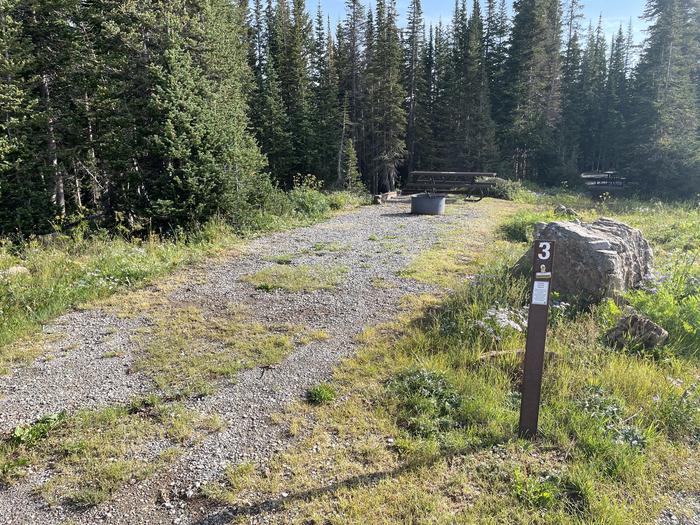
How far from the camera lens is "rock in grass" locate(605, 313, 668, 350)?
423 centimetres

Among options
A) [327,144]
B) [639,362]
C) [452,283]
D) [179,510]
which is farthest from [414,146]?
[179,510]

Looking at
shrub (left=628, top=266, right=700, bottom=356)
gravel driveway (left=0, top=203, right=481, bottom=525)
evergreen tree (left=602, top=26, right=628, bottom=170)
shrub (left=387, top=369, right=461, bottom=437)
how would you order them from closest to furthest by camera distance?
gravel driveway (left=0, top=203, right=481, bottom=525)
shrub (left=387, top=369, right=461, bottom=437)
shrub (left=628, top=266, right=700, bottom=356)
evergreen tree (left=602, top=26, right=628, bottom=170)

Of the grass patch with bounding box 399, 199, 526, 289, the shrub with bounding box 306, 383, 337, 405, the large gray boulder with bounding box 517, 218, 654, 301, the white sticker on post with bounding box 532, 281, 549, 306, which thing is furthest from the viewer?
the grass patch with bounding box 399, 199, 526, 289

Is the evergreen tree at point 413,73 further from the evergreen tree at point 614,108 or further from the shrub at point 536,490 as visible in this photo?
the shrub at point 536,490

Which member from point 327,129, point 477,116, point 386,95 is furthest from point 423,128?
point 327,129

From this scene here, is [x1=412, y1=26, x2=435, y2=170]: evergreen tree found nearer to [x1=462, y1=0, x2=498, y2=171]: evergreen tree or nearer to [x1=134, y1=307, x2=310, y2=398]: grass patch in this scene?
[x1=462, y1=0, x2=498, y2=171]: evergreen tree

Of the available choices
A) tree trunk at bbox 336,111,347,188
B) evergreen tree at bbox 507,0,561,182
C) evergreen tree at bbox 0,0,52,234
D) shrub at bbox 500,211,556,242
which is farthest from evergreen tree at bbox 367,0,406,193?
evergreen tree at bbox 0,0,52,234

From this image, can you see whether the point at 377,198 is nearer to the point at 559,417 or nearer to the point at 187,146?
the point at 187,146

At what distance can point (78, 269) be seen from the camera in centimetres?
673

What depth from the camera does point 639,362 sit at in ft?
13.0

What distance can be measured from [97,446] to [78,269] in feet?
15.2

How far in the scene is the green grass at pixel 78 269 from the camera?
505 cm

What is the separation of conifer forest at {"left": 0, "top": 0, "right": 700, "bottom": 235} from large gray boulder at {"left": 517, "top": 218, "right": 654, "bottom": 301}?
24.7 feet

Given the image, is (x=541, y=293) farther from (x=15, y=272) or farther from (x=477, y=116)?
(x=477, y=116)
